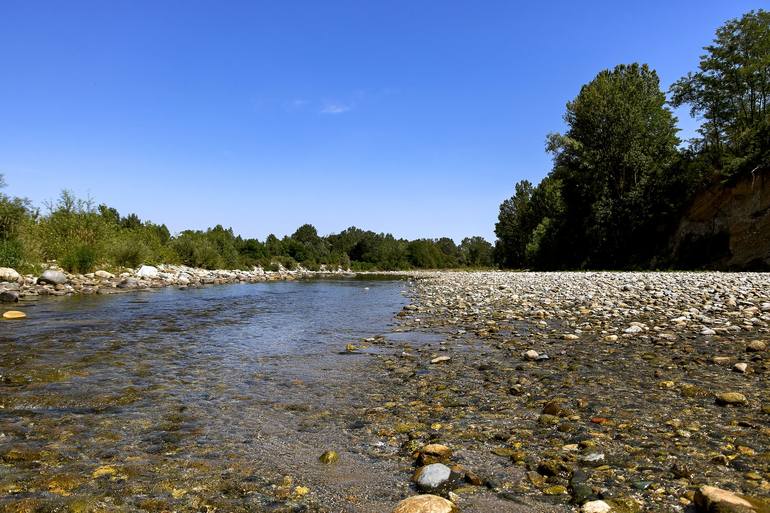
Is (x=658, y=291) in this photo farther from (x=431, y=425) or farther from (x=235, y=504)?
(x=235, y=504)

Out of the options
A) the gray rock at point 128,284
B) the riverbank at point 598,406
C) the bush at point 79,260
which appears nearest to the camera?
the riverbank at point 598,406

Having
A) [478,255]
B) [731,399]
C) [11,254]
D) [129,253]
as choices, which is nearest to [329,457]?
[731,399]

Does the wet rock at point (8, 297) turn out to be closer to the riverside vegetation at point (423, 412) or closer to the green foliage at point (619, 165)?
the riverside vegetation at point (423, 412)

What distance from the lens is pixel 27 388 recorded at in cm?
521

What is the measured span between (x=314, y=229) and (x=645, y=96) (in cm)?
11509

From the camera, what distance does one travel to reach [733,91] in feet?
104

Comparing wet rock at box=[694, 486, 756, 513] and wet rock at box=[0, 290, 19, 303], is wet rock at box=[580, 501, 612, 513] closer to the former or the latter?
wet rock at box=[694, 486, 756, 513]

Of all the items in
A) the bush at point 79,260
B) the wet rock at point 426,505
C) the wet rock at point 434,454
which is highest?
the bush at point 79,260

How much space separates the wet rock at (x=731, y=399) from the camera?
408 centimetres

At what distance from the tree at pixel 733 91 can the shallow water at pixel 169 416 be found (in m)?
30.9

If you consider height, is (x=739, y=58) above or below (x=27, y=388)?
above

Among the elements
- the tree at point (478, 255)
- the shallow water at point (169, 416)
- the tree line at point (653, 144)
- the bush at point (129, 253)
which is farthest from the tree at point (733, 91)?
the tree at point (478, 255)

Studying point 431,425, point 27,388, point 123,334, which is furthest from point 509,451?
point 123,334

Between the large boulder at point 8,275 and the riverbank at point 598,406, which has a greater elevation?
the large boulder at point 8,275
